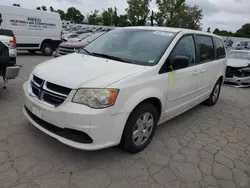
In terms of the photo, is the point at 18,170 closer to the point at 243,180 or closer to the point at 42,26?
the point at 243,180

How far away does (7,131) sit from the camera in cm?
338

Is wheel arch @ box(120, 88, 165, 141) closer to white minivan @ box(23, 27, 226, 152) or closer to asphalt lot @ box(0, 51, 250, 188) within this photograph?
white minivan @ box(23, 27, 226, 152)

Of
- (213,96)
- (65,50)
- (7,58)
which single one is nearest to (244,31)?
(65,50)

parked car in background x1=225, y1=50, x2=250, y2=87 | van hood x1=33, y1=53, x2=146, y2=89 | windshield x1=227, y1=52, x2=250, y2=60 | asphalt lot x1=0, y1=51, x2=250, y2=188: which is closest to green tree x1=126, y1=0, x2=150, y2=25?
windshield x1=227, y1=52, x2=250, y2=60

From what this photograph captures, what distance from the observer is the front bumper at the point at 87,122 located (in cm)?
249

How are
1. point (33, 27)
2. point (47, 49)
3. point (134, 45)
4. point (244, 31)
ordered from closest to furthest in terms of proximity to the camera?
point (134, 45) → point (33, 27) → point (47, 49) → point (244, 31)

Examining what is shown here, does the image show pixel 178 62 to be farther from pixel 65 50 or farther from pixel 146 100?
pixel 65 50

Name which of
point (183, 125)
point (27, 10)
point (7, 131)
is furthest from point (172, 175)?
point (27, 10)

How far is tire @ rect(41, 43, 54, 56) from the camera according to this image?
12430 mm

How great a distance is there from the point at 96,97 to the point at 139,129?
84cm

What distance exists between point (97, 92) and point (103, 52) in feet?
4.05

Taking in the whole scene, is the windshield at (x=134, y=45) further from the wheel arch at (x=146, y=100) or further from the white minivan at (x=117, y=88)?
the wheel arch at (x=146, y=100)

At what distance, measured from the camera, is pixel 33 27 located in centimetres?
1161

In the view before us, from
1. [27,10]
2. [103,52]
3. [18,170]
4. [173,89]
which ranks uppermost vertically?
[27,10]
